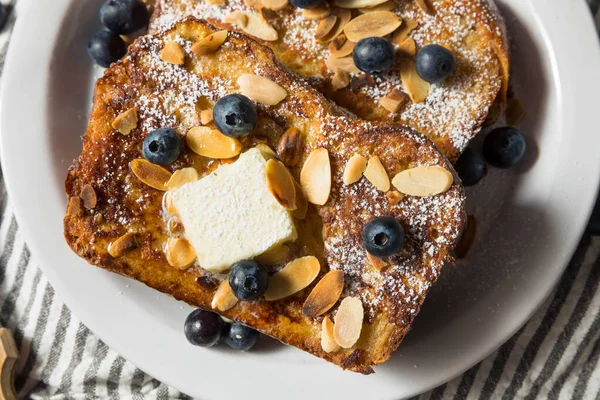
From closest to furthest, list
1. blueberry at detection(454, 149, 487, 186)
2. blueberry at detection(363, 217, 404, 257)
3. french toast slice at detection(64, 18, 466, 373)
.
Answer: blueberry at detection(363, 217, 404, 257) < french toast slice at detection(64, 18, 466, 373) < blueberry at detection(454, 149, 487, 186)

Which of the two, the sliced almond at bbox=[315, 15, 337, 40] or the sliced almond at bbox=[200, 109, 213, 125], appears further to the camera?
the sliced almond at bbox=[315, 15, 337, 40]

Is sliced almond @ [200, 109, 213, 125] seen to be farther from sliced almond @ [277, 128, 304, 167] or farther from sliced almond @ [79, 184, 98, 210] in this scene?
sliced almond @ [79, 184, 98, 210]

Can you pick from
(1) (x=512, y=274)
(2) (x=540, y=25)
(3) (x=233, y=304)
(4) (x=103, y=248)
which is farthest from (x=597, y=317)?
Result: (4) (x=103, y=248)

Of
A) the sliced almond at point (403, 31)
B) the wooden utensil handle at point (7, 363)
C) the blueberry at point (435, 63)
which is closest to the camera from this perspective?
the blueberry at point (435, 63)

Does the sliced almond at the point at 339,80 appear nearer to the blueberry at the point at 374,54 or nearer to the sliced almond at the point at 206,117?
the blueberry at the point at 374,54

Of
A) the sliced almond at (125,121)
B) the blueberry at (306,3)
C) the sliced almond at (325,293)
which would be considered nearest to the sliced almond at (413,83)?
the blueberry at (306,3)

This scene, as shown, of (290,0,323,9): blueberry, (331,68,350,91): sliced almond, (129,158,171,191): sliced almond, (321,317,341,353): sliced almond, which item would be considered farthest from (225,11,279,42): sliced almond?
(321,317,341,353): sliced almond

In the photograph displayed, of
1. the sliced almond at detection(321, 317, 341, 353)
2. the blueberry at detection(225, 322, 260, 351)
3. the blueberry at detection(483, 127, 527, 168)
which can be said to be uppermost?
the blueberry at detection(483, 127, 527, 168)
